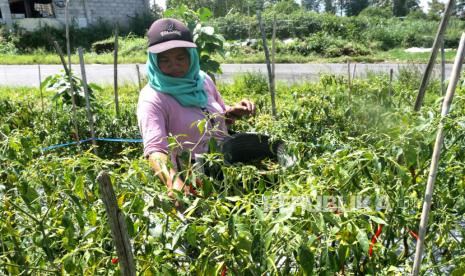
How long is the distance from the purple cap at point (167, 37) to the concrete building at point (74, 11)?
17987 millimetres

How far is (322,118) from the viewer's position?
304 centimetres

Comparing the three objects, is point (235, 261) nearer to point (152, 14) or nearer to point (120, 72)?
point (120, 72)

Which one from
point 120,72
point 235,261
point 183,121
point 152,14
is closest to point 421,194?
point 235,261

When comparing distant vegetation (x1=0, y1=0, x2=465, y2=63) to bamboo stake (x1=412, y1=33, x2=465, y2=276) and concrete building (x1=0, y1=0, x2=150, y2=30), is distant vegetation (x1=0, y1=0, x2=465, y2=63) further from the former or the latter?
bamboo stake (x1=412, y1=33, x2=465, y2=276)

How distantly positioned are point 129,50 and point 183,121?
14.0m

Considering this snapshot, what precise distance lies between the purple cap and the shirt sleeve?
0.23m

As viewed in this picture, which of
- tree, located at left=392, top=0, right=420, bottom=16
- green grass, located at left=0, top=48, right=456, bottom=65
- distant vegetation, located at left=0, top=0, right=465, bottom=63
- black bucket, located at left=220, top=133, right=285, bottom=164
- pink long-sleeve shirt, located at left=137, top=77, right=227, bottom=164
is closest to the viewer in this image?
black bucket, located at left=220, top=133, right=285, bottom=164

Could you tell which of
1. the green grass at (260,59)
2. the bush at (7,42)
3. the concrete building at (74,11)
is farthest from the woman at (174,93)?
the concrete building at (74,11)

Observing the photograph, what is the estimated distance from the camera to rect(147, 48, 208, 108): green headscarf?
1831 mm

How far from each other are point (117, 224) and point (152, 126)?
93 cm

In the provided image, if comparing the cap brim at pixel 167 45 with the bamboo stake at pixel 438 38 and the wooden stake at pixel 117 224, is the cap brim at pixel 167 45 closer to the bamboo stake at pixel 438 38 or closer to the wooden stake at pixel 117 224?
the bamboo stake at pixel 438 38

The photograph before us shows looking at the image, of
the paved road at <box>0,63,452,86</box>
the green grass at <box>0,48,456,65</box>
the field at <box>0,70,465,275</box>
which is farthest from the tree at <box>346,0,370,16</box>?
the field at <box>0,70,465,275</box>

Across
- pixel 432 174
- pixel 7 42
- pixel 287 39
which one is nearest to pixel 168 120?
pixel 432 174

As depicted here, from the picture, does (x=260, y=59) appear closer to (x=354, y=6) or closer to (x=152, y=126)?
(x=152, y=126)
